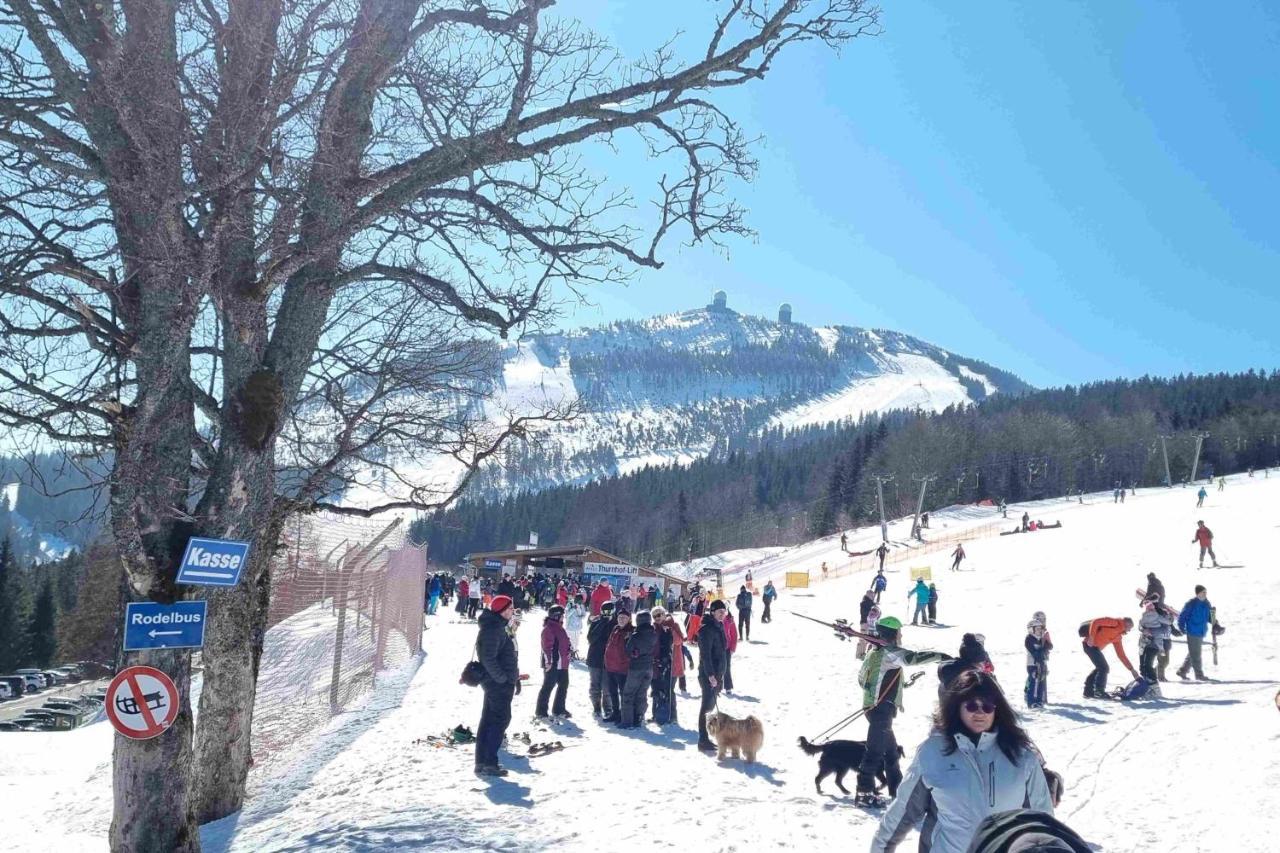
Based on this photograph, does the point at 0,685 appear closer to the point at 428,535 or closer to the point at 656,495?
the point at 428,535

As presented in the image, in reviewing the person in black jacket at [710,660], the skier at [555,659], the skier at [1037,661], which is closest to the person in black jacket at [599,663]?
the skier at [555,659]

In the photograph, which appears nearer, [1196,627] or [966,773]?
[966,773]

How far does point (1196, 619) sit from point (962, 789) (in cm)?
1346

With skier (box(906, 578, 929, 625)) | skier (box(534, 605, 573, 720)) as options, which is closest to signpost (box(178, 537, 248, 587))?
skier (box(534, 605, 573, 720))

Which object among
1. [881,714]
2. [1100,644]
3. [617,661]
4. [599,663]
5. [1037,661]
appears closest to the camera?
[881,714]

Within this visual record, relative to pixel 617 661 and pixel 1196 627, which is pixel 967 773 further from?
pixel 1196 627

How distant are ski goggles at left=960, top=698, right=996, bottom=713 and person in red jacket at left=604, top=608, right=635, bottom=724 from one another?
777 centimetres

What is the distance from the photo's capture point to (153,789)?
5699mm

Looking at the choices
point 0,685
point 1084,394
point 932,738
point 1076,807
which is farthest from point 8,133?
point 1084,394

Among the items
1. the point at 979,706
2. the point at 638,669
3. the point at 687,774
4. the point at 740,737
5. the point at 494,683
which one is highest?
the point at 979,706

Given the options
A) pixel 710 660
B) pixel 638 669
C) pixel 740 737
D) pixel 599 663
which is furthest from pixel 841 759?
pixel 599 663

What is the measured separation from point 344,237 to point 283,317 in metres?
0.98

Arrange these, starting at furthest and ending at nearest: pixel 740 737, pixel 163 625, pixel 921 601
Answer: pixel 921 601 < pixel 740 737 < pixel 163 625

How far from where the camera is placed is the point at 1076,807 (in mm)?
7691
